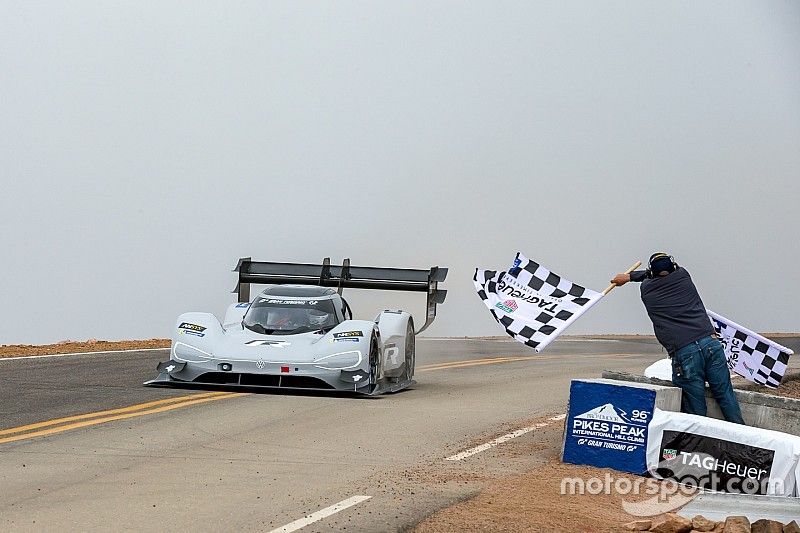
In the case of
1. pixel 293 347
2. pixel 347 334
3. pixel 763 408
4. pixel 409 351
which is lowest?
pixel 763 408

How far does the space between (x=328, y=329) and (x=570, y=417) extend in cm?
510

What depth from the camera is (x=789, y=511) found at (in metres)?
6.81

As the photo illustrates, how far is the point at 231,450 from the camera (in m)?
8.77

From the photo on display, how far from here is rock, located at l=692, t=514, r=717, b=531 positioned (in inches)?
249

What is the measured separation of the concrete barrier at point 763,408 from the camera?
30.9 ft

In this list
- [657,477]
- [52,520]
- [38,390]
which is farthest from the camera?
[38,390]

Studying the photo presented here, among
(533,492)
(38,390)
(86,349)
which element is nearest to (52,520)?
(533,492)

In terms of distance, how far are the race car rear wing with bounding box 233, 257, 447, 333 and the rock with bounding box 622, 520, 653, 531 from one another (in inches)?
338

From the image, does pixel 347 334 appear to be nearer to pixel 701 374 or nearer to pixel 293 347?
pixel 293 347

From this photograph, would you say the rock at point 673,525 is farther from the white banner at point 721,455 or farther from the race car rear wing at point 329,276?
the race car rear wing at point 329,276

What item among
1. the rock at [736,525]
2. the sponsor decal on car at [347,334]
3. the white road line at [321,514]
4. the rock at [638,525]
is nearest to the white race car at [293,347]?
the sponsor decal on car at [347,334]

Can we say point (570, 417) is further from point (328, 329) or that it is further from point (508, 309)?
point (328, 329)

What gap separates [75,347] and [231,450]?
12.1 m
